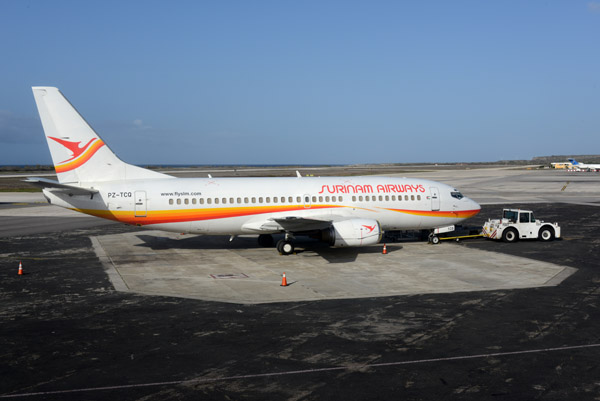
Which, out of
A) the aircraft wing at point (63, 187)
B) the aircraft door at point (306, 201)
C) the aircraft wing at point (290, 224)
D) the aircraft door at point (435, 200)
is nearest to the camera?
the aircraft wing at point (63, 187)

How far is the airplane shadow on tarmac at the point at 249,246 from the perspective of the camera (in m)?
30.6

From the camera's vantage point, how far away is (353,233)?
28.7m

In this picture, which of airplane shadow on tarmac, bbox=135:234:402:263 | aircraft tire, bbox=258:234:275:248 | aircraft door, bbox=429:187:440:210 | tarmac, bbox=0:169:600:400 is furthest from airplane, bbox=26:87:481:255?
aircraft tire, bbox=258:234:275:248

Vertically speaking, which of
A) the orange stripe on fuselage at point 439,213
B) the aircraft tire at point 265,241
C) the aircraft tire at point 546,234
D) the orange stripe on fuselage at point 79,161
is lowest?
the aircraft tire at point 265,241

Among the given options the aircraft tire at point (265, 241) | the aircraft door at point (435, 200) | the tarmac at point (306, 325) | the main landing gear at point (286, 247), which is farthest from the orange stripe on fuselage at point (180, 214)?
the aircraft door at point (435, 200)

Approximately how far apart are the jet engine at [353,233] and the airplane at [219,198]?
0.06m

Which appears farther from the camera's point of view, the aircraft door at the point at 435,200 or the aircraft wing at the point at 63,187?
the aircraft door at the point at 435,200

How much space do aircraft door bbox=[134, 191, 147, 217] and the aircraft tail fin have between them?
1.86 meters

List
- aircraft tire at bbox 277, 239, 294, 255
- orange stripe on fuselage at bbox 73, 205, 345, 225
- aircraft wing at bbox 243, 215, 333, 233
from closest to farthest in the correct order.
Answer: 1. aircraft wing at bbox 243, 215, 333, 233
2. orange stripe on fuselage at bbox 73, 205, 345, 225
3. aircraft tire at bbox 277, 239, 294, 255

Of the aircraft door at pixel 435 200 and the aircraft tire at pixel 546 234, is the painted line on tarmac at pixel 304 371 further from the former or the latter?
the aircraft tire at pixel 546 234

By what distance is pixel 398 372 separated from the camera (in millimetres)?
13305

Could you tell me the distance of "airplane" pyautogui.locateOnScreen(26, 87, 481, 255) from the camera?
28.6 m

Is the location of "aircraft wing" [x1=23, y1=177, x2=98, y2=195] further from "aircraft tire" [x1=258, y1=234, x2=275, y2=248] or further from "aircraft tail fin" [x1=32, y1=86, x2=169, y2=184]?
"aircraft tire" [x1=258, y1=234, x2=275, y2=248]

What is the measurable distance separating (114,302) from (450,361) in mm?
12987
